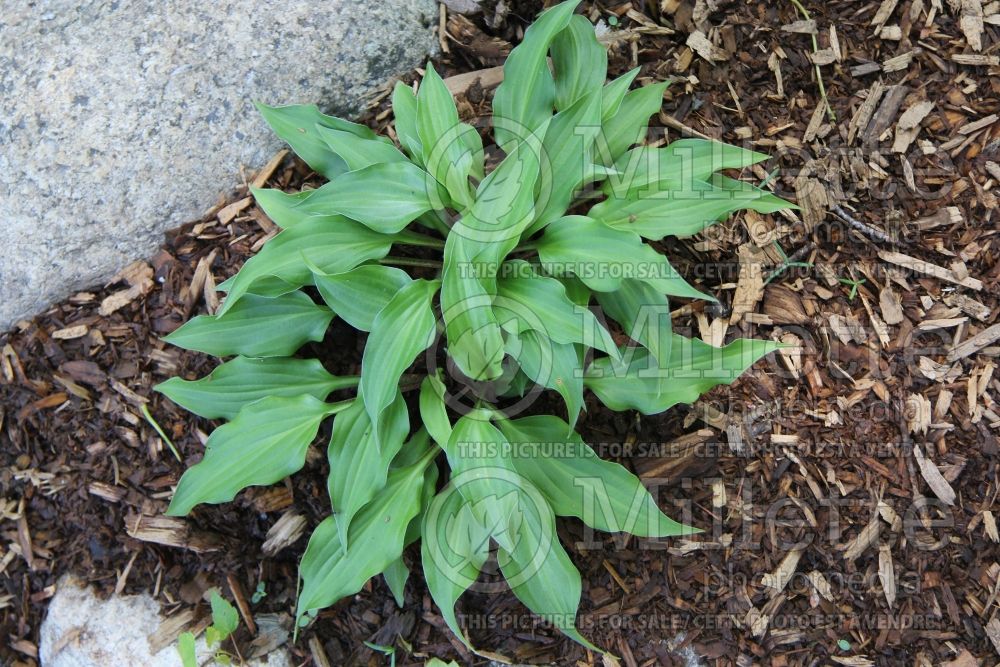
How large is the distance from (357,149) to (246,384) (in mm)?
898

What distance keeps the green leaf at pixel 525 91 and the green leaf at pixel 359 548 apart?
1.24 m

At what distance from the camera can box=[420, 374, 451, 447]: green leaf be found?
2469mm

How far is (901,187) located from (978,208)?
0.29 metres

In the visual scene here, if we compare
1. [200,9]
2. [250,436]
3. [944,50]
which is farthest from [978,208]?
[200,9]

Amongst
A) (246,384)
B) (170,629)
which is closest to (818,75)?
(246,384)

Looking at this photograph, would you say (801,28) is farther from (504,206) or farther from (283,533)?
(283,533)

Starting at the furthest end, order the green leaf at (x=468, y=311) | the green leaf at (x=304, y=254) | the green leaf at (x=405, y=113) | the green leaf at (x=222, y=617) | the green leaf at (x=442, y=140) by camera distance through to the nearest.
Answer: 1. the green leaf at (x=405, y=113)
2. the green leaf at (x=222, y=617)
3. the green leaf at (x=442, y=140)
4. the green leaf at (x=304, y=254)
5. the green leaf at (x=468, y=311)

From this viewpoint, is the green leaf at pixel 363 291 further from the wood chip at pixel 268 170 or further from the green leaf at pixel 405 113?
the wood chip at pixel 268 170

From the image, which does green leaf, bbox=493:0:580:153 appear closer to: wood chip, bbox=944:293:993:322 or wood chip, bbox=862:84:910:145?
wood chip, bbox=862:84:910:145

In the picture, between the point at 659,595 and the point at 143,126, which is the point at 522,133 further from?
the point at 659,595

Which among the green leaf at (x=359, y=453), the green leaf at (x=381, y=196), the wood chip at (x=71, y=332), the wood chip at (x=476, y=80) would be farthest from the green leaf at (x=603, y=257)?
the wood chip at (x=71, y=332)

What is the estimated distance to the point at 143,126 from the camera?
114 inches

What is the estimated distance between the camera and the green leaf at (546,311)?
2.23 metres

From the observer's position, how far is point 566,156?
8.18 feet
